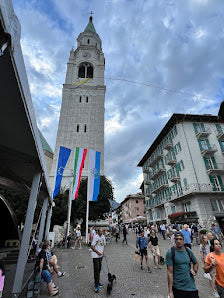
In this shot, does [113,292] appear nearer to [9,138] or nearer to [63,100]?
[9,138]

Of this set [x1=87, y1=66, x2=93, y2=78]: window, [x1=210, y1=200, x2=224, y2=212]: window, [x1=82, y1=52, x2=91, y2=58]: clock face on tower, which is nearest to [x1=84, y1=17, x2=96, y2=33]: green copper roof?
[x1=82, y1=52, x2=91, y2=58]: clock face on tower

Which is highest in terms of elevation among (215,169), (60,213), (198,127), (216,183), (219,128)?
(198,127)

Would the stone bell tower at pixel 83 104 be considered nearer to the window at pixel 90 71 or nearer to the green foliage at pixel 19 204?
the window at pixel 90 71

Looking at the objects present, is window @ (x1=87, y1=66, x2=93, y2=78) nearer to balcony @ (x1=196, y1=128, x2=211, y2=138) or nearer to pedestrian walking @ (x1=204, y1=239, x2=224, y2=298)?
balcony @ (x1=196, y1=128, x2=211, y2=138)

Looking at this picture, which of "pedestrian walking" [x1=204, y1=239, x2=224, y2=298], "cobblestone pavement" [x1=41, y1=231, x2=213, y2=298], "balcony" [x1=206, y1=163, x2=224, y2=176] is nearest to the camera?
"pedestrian walking" [x1=204, y1=239, x2=224, y2=298]

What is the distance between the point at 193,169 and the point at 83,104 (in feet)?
98.0

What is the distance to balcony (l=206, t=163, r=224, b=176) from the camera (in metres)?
22.2

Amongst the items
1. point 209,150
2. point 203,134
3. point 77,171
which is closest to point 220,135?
point 203,134

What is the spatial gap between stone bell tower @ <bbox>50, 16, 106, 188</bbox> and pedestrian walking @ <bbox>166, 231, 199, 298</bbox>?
96.0ft

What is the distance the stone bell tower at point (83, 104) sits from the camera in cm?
3631

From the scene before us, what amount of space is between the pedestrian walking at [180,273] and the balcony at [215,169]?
22.6 metres

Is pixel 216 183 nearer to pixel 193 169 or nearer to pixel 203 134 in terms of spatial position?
pixel 193 169

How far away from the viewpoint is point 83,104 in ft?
135

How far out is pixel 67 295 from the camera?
4586 mm
